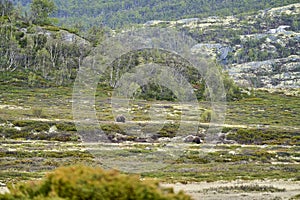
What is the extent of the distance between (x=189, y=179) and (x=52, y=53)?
106711 millimetres

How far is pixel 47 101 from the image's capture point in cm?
9219

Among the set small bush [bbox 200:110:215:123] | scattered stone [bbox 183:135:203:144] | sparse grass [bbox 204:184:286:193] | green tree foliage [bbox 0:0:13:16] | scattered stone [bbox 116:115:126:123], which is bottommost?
scattered stone [bbox 183:135:203:144]

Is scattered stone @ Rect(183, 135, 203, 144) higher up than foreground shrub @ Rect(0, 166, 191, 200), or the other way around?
foreground shrub @ Rect(0, 166, 191, 200)

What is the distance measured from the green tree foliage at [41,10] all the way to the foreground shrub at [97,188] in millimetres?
145140

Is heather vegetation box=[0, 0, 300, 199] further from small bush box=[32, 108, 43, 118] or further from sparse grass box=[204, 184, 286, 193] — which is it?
small bush box=[32, 108, 43, 118]

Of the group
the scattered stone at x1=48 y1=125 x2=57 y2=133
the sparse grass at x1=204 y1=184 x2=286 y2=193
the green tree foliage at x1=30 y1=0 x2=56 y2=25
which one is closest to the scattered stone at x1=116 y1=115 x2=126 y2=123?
the scattered stone at x1=48 y1=125 x2=57 y2=133

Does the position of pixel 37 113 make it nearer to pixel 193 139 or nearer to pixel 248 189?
pixel 193 139

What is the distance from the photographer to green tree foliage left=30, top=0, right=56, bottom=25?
486ft

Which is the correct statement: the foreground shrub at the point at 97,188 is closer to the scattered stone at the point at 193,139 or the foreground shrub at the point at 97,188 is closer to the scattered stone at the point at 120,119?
the scattered stone at the point at 193,139

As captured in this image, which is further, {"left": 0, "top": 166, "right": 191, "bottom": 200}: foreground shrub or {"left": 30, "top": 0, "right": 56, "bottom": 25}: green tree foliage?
{"left": 30, "top": 0, "right": 56, "bottom": 25}: green tree foliage

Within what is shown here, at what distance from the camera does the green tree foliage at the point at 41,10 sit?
148 m

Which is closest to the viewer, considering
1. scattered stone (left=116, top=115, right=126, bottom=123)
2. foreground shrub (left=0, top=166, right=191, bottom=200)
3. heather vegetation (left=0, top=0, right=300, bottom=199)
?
foreground shrub (left=0, top=166, right=191, bottom=200)

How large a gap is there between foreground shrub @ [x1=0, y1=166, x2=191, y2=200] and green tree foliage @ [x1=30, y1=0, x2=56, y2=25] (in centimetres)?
14514

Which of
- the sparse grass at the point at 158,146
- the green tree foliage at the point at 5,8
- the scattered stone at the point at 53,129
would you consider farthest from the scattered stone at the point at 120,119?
the green tree foliage at the point at 5,8
